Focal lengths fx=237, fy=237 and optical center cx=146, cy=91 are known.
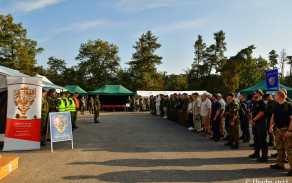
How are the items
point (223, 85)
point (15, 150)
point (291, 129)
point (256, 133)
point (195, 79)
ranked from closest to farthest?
point (291, 129), point (256, 133), point (15, 150), point (223, 85), point (195, 79)

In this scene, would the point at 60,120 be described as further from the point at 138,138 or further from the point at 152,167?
the point at 152,167

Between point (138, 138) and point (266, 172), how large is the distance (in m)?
5.43

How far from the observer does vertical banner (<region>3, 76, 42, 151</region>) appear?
7.54 meters

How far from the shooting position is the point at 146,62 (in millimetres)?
48312

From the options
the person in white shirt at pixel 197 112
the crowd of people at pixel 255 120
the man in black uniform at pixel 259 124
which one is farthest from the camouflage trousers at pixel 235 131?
the person in white shirt at pixel 197 112

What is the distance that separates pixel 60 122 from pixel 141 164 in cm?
358

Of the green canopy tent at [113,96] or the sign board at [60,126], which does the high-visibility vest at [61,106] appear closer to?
the sign board at [60,126]


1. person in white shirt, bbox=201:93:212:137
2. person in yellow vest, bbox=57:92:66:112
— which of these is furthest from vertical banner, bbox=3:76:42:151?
person in white shirt, bbox=201:93:212:137

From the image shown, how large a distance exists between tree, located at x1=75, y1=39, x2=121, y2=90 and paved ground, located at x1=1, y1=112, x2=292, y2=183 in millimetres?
42561

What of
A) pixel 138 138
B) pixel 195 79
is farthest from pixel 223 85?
pixel 138 138

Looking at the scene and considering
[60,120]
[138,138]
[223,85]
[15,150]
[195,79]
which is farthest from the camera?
[195,79]

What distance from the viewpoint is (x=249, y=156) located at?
6621mm

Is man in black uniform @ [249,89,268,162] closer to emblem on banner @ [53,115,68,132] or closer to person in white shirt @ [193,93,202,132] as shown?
→ person in white shirt @ [193,93,202,132]

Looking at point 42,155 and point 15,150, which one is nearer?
point 42,155
